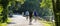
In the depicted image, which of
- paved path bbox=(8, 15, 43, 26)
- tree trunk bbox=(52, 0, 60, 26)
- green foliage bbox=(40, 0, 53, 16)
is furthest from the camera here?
paved path bbox=(8, 15, 43, 26)

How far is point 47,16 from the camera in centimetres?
197

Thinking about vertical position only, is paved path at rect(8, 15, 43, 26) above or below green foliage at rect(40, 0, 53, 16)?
below

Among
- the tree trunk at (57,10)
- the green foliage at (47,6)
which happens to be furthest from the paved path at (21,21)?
the tree trunk at (57,10)

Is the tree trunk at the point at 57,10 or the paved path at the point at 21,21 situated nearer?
the tree trunk at the point at 57,10

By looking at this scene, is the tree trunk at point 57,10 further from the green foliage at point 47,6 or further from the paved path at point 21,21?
the paved path at point 21,21

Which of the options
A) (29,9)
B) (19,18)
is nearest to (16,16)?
(19,18)

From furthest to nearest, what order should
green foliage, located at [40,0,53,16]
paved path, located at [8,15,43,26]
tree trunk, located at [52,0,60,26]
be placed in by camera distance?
paved path, located at [8,15,43,26] < green foliage, located at [40,0,53,16] < tree trunk, located at [52,0,60,26]

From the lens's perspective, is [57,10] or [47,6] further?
[47,6]

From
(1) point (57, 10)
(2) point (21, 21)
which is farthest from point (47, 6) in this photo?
(2) point (21, 21)

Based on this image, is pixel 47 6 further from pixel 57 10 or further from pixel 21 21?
pixel 21 21

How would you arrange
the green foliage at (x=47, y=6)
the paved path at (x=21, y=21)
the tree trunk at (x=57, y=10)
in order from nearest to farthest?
the tree trunk at (x=57, y=10) < the green foliage at (x=47, y=6) < the paved path at (x=21, y=21)

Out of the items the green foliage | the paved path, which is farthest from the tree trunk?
the paved path

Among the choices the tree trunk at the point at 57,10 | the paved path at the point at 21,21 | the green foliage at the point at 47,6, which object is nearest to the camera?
the tree trunk at the point at 57,10

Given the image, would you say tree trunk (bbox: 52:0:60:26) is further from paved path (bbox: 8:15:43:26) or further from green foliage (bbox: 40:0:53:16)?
paved path (bbox: 8:15:43:26)
